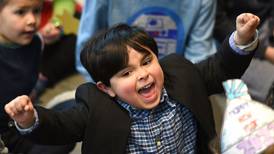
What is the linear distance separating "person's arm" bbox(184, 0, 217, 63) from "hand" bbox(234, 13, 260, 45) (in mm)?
451

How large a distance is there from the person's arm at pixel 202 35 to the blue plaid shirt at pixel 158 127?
0.44 m

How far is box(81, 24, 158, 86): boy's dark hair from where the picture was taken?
84 centimetres

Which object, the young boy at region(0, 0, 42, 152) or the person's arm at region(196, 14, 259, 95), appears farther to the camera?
the young boy at region(0, 0, 42, 152)

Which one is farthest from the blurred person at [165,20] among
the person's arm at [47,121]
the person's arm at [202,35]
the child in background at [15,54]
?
the person's arm at [47,121]

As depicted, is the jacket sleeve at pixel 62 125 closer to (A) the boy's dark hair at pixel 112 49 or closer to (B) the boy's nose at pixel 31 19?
(A) the boy's dark hair at pixel 112 49

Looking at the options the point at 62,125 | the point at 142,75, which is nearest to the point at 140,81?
the point at 142,75

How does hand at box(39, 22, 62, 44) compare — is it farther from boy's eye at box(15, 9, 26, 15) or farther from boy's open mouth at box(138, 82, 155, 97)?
boy's open mouth at box(138, 82, 155, 97)

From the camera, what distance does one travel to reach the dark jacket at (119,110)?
0.83 metres

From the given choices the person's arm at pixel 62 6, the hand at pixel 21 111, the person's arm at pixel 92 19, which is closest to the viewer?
the hand at pixel 21 111

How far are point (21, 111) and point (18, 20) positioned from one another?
0.42 meters

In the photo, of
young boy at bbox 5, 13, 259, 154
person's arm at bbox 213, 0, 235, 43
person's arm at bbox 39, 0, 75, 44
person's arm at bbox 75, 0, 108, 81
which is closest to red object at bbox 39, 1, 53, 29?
person's arm at bbox 39, 0, 75, 44

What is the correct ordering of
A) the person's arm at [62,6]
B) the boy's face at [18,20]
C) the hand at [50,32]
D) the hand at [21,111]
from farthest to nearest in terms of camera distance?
the person's arm at [62,6] < the hand at [50,32] < the boy's face at [18,20] < the hand at [21,111]

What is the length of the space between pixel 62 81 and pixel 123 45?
34.6 inches

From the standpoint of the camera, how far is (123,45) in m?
0.84
